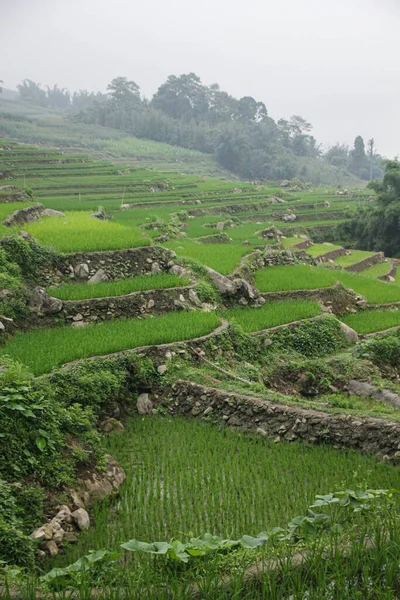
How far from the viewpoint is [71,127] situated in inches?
2724

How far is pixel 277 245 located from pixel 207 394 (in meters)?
13.0

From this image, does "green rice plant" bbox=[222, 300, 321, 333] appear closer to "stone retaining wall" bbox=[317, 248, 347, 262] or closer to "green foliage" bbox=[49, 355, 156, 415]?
"green foliage" bbox=[49, 355, 156, 415]

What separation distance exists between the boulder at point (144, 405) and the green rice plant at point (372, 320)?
5724 mm

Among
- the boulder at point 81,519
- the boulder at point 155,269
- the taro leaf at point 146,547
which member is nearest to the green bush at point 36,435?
the boulder at point 81,519

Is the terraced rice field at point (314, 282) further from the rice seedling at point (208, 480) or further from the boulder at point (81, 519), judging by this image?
the boulder at point (81, 519)

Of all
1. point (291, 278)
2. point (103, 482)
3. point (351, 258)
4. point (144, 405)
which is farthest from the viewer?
point (351, 258)

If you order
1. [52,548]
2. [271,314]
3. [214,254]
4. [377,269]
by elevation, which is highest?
[214,254]

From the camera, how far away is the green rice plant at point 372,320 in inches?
495

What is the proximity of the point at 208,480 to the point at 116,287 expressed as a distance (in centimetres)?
548

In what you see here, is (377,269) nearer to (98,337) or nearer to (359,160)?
(98,337)

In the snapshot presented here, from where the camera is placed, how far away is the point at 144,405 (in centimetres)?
828

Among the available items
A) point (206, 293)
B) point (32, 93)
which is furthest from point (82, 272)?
point (32, 93)

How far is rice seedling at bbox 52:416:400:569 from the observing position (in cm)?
527

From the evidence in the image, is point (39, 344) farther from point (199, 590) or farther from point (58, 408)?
point (199, 590)
